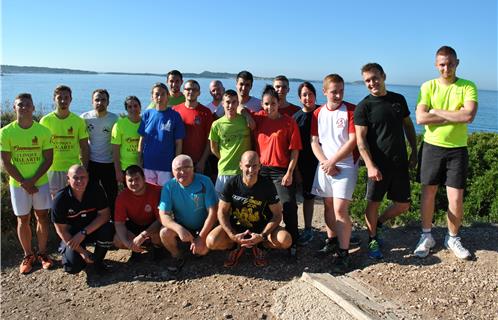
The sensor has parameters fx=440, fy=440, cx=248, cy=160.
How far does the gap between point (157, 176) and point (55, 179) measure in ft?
4.55

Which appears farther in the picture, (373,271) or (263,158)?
(263,158)

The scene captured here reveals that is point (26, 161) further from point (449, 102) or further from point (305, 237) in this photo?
point (449, 102)

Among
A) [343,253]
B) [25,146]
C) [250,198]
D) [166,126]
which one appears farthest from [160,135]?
[343,253]

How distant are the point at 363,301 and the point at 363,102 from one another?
219cm

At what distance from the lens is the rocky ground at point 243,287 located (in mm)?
4391

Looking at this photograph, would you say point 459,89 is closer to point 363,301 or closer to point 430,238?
point 430,238

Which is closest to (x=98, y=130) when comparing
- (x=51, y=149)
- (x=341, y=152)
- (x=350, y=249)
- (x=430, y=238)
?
(x=51, y=149)

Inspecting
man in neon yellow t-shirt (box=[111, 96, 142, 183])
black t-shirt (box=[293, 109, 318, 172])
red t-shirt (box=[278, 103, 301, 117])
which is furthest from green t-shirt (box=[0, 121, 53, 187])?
black t-shirt (box=[293, 109, 318, 172])

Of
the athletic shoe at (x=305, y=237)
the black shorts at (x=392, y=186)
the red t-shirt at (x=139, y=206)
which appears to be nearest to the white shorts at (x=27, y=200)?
the red t-shirt at (x=139, y=206)

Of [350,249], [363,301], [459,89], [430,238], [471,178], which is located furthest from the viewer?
[471,178]

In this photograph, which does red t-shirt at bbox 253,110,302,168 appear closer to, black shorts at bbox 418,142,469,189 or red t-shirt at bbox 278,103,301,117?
red t-shirt at bbox 278,103,301,117

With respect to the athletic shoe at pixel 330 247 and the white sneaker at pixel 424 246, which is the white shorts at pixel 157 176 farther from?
the white sneaker at pixel 424 246

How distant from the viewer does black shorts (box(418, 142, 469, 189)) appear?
4.94m

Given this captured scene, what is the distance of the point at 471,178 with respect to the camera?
28.8ft
